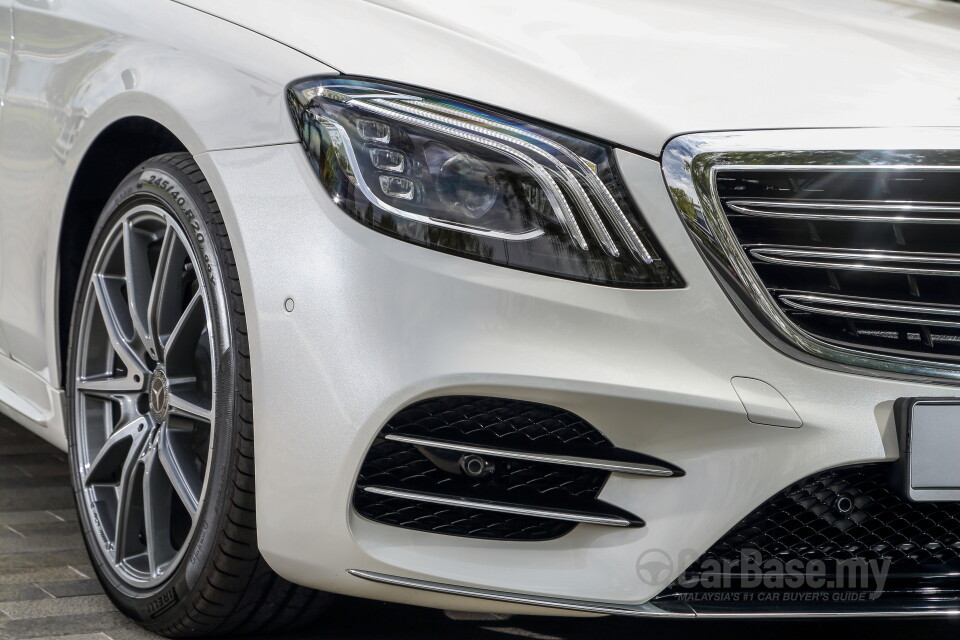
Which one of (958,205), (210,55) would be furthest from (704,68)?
(210,55)

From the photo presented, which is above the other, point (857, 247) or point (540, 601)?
point (857, 247)

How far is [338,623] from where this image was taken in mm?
2186

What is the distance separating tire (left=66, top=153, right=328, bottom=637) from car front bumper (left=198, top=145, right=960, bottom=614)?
0.11m

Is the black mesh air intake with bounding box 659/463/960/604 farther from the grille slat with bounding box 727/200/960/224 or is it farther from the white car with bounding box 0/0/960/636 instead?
the grille slat with bounding box 727/200/960/224

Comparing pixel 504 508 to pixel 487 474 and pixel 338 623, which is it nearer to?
pixel 487 474

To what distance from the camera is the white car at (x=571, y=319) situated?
1686 mm

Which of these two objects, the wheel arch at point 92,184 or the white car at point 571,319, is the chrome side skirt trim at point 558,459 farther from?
the wheel arch at point 92,184

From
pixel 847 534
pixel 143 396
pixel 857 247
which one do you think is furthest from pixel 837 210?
pixel 143 396

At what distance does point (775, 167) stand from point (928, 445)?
451 mm

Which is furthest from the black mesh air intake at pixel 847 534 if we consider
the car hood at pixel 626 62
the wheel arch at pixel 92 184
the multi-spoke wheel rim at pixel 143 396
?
the wheel arch at pixel 92 184

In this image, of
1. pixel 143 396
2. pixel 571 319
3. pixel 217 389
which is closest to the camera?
pixel 571 319

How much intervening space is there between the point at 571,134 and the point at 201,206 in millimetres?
630

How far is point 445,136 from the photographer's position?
1.74m

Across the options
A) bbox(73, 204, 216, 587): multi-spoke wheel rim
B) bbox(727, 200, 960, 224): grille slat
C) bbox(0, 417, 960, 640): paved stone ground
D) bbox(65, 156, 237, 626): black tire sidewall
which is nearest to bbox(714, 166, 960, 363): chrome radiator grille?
bbox(727, 200, 960, 224): grille slat
